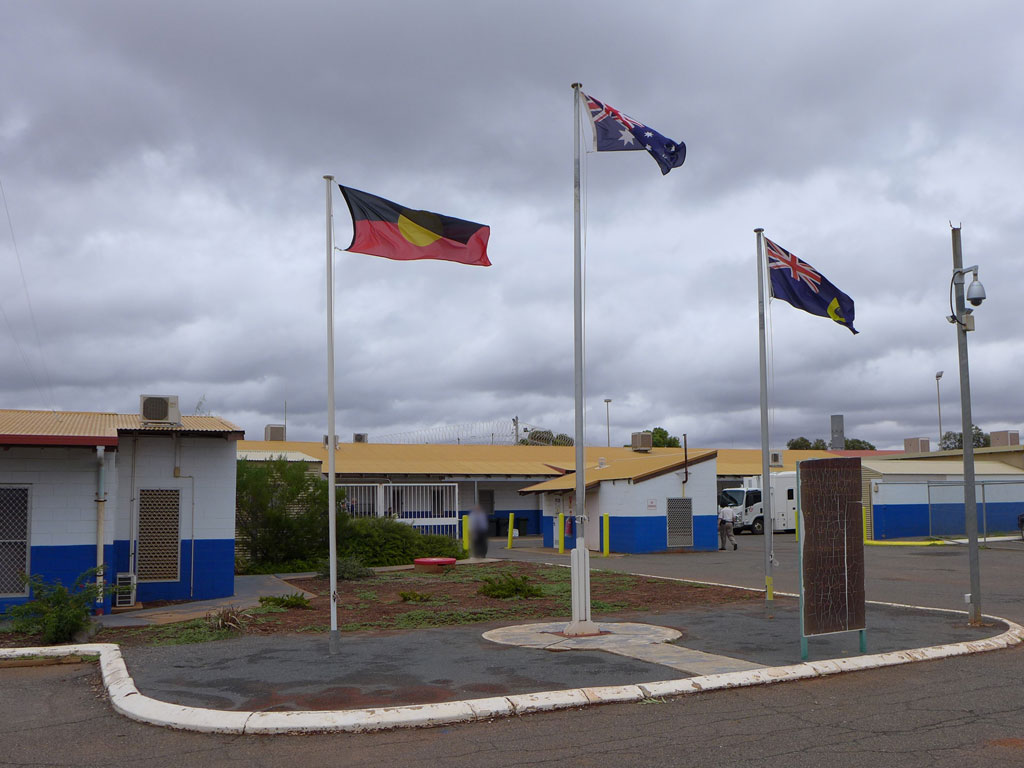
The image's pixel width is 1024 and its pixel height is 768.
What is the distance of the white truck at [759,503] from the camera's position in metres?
41.2

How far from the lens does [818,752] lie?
6496 mm

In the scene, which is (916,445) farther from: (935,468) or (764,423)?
(764,423)

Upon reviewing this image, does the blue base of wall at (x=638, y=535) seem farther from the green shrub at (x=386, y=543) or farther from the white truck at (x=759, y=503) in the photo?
the white truck at (x=759, y=503)

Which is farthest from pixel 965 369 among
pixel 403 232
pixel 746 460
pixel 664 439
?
pixel 664 439

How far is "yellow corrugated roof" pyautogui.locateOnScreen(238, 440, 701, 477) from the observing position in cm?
→ 4206

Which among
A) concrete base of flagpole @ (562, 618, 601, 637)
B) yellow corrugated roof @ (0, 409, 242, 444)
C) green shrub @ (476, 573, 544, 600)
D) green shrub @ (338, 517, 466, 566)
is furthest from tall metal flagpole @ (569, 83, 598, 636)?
green shrub @ (338, 517, 466, 566)

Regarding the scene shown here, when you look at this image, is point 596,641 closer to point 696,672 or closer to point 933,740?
point 696,672

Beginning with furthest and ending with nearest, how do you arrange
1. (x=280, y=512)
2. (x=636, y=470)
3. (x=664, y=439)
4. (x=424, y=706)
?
(x=664, y=439), (x=636, y=470), (x=280, y=512), (x=424, y=706)

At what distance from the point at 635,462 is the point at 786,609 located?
72.4 feet

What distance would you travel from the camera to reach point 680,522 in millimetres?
33062

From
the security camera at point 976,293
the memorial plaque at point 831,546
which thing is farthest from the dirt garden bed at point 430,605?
the security camera at point 976,293

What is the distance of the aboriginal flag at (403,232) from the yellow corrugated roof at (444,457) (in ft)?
94.0

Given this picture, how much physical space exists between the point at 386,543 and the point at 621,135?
1630 centimetres

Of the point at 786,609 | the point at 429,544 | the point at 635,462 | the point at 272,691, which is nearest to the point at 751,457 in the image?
the point at 635,462
